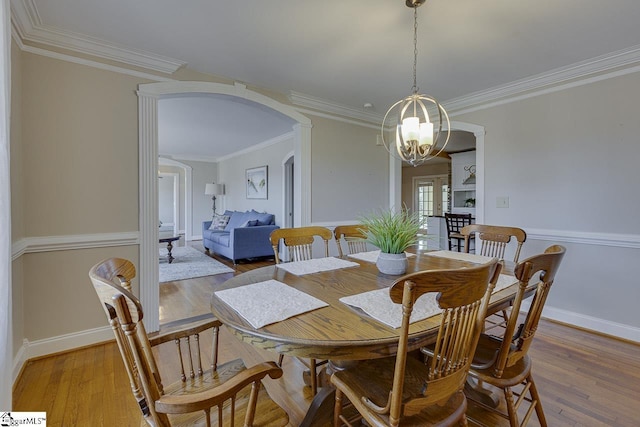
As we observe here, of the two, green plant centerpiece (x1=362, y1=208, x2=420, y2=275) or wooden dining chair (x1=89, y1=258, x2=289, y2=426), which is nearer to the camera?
wooden dining chair (x1=89, y1=258, x2=289, y2=426)

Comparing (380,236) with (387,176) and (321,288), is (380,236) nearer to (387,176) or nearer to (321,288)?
(321,288)

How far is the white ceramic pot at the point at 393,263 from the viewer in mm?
1654

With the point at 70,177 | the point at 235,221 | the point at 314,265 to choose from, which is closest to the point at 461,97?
the point at 314,265

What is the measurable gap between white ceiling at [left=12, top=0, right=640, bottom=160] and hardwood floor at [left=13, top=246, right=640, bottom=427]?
232 centimetres

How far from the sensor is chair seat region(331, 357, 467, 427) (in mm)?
1006

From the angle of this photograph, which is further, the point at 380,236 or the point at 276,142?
the point at 276,142

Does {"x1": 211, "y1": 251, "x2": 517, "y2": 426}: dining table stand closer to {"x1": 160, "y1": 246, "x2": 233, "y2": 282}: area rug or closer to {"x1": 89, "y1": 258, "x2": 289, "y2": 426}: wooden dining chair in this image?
{"x1": 89, "y1": 258, "x2": 289, "y2": 426}: wooden dining chair

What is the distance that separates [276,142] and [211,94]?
10.7ft

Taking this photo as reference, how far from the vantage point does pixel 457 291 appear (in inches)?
34.4

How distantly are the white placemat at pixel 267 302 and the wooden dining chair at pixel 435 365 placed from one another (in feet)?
1.05

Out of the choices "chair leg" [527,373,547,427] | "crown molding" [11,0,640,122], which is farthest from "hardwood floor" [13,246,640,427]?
"crown molding" [11,0,640,122]

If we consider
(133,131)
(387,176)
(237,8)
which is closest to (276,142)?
(387,176)

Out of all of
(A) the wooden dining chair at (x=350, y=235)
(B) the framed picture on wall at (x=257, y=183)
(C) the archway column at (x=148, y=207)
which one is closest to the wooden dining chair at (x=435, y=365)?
(A) the wooden dining chair at (x=350, y=235)

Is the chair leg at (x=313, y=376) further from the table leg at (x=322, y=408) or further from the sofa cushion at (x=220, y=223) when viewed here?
the sofa cushion at (x=220, y=223)
